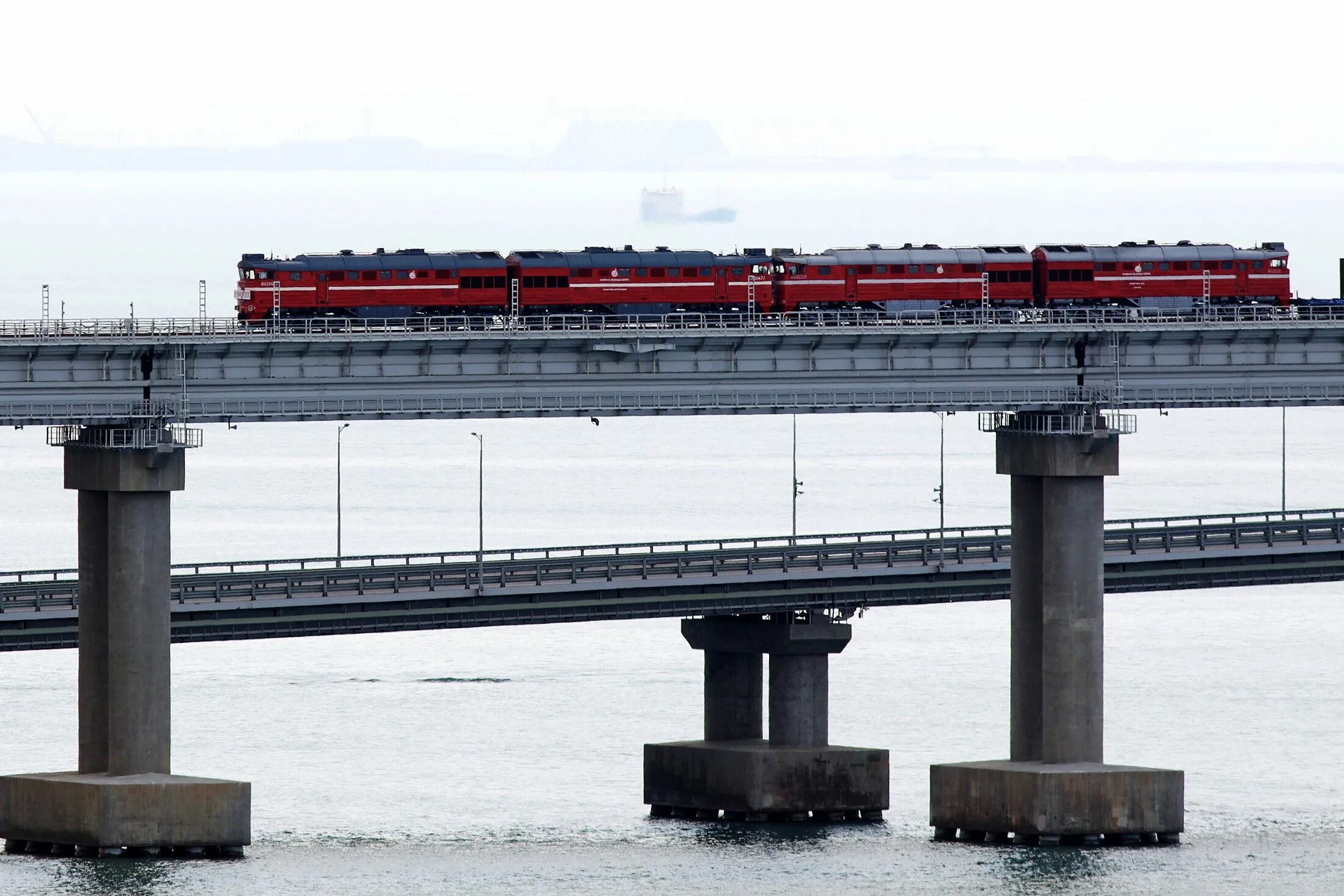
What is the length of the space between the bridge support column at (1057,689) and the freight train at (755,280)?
8.21 meters

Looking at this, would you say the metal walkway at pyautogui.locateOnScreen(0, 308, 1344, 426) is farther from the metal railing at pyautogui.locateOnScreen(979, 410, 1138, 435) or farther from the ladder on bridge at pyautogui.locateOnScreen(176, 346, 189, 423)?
the metal railing at pyautogui.locateOnScreen(979, 410, 1138, 435)

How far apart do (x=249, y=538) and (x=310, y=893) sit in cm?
9592

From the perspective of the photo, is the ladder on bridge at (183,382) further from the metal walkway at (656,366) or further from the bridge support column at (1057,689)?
the bridge support column at (1057,689)

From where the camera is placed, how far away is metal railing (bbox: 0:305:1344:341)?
79.8 m

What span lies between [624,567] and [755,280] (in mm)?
9792

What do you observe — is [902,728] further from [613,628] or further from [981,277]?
[613,628]

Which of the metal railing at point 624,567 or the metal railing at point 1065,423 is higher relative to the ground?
the metal railing at point 1065,423

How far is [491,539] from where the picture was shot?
171 meters

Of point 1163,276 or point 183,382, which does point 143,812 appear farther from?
point 1163,276

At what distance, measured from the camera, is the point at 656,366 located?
83875mm

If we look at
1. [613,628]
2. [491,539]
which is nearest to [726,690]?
[613,628]

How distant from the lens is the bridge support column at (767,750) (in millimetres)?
90188

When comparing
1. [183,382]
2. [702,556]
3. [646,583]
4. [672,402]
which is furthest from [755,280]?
[183,382]

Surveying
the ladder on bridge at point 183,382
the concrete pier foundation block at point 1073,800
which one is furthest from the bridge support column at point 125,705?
the concrete pier foundation block at point 1073,800
